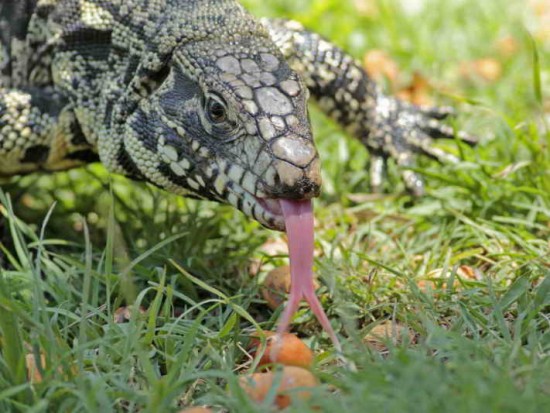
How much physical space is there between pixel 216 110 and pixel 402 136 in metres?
2.14

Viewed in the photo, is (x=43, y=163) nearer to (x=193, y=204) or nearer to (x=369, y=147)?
(x=193, y=204)

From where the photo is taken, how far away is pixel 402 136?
5.61 metres

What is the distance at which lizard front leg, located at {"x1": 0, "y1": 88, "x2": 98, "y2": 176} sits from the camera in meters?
4.44

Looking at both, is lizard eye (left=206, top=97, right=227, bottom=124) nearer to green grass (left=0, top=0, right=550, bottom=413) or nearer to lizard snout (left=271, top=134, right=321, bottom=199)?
lizard snout (left=271, top=134, right=321, bottom=199)

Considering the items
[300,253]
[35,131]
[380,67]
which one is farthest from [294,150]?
[380,67]

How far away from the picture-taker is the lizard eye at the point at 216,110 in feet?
12.1

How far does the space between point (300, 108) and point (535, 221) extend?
65.0 inches

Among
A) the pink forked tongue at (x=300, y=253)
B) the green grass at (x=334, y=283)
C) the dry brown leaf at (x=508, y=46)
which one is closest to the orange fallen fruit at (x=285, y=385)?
the green grass at (x=334, y=283)

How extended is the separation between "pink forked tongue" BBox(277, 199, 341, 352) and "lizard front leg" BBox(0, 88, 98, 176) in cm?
157

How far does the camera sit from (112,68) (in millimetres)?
4371

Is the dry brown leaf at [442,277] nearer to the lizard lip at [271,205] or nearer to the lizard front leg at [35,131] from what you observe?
the lizard lip at [271,205]

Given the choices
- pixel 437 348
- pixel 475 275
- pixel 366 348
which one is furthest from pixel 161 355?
pixel 475 275

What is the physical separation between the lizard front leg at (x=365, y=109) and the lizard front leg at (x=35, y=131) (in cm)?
125

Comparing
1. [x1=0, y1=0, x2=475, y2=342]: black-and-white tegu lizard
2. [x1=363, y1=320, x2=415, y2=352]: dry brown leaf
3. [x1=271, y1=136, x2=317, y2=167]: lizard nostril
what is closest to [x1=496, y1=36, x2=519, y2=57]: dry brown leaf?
[x1=0, y1=0, x2=475, y2=342]: black-and-white tegu lizard
